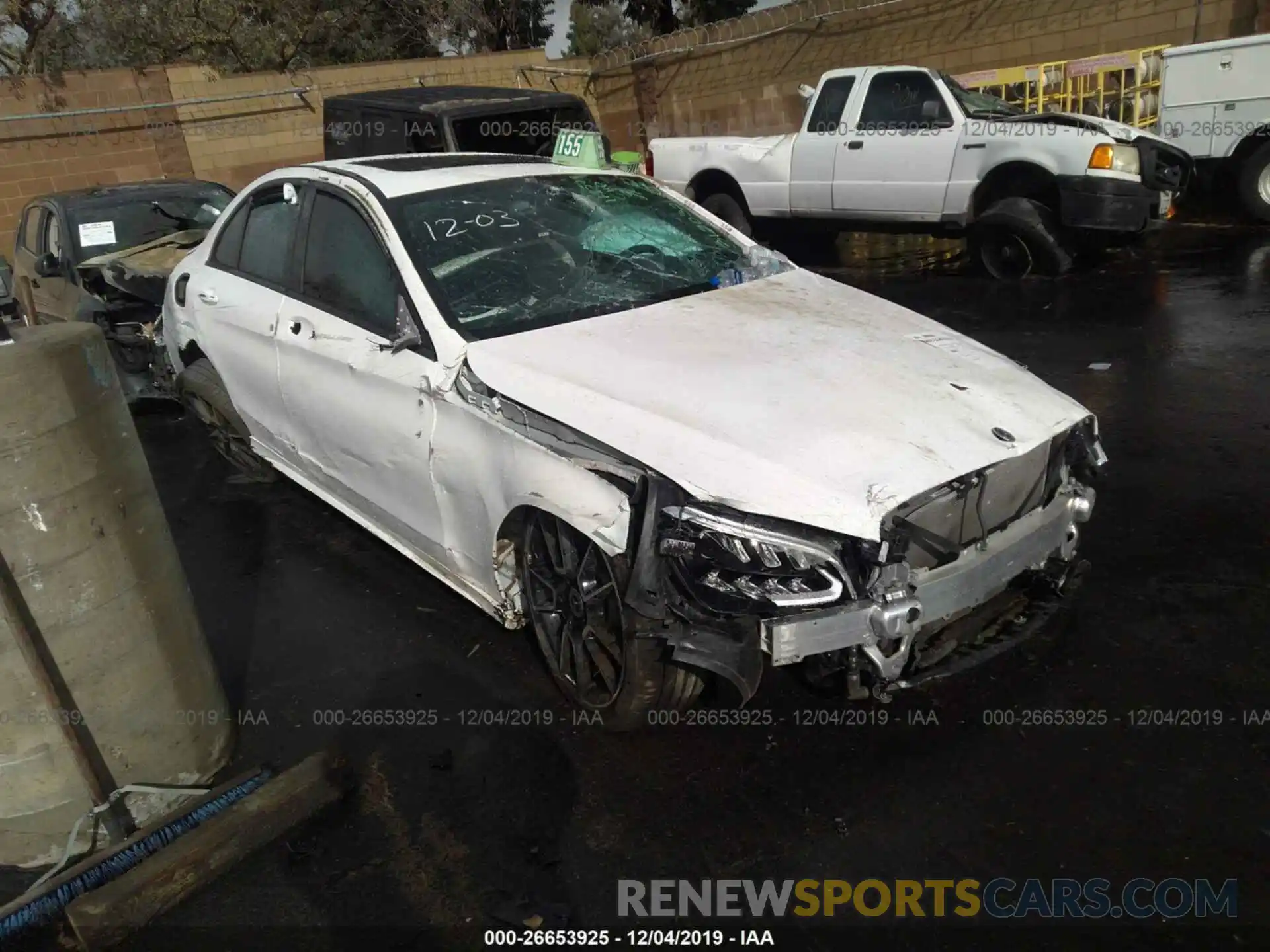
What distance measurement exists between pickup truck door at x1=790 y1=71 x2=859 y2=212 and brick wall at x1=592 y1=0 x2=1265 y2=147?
435 cm

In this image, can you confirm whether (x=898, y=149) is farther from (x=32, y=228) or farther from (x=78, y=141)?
(x=78, y=141)

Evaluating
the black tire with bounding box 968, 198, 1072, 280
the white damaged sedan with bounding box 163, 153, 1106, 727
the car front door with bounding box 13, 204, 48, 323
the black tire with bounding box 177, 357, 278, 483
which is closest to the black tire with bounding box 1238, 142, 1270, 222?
the black tire with bounding box 968, 198, 1072, 280

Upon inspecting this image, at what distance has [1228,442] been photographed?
482cm

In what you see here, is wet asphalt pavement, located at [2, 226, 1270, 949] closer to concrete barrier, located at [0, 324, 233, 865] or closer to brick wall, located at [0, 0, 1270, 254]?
concrete barrier, located at [0, 324, 233, 865]

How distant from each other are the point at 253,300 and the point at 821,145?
6.95m

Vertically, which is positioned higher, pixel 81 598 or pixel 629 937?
Result: pixel 81 598

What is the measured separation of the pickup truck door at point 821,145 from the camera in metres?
9.59

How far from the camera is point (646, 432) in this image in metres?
2.73

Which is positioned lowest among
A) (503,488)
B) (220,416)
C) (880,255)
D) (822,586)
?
(880,255)

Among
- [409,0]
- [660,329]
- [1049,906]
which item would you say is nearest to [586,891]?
[1049,906]

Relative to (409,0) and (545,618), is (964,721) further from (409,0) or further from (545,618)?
(409,0)

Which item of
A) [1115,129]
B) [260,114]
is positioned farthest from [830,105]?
[260,114]

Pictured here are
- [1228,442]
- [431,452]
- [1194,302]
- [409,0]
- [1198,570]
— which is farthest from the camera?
[409,0]

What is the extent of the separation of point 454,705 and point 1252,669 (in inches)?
105
